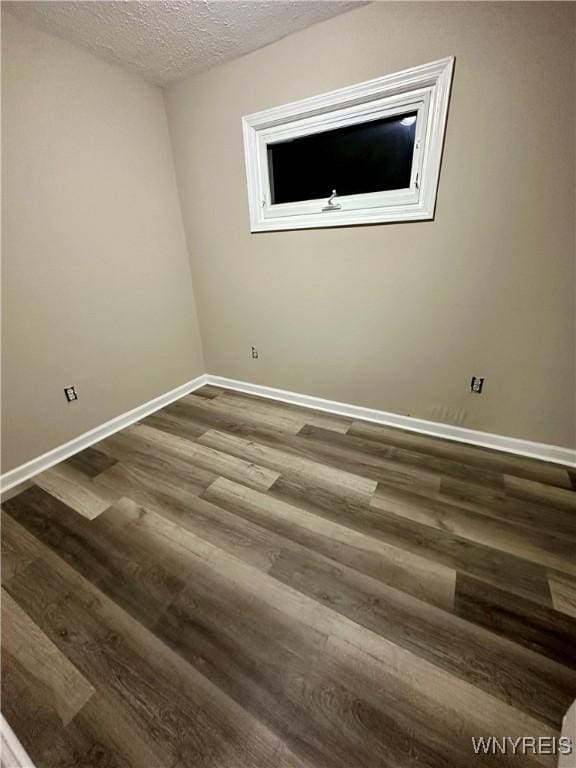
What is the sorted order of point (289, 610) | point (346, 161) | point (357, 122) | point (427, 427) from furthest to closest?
point (427, 427), point (346, 161), point (357, 122), point (289, 610)

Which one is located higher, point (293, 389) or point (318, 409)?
point (293, 389)

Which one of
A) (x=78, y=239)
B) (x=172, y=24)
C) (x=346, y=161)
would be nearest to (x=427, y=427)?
(x=346, y=161)

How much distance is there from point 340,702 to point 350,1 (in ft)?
9.67

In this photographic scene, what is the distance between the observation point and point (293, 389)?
2.65 meters

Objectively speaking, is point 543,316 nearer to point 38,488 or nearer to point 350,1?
point 350,1

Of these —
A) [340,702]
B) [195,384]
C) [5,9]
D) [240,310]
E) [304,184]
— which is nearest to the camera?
→ [340,702]

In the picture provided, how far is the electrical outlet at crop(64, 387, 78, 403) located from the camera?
2049 mm

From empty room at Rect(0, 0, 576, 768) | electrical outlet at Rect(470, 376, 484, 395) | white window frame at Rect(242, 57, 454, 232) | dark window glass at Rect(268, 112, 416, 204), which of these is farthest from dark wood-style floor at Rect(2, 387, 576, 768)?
dark window glass at Rect(268, 112, 416, 204)

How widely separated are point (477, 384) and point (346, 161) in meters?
1.64

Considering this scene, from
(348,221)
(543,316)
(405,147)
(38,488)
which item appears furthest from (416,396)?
(38,488)

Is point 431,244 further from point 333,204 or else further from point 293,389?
point 293,389

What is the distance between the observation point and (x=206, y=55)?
1.89 metres

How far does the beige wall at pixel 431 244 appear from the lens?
1439 mm

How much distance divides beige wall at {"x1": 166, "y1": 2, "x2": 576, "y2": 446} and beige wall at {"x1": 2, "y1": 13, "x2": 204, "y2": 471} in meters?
0.33
